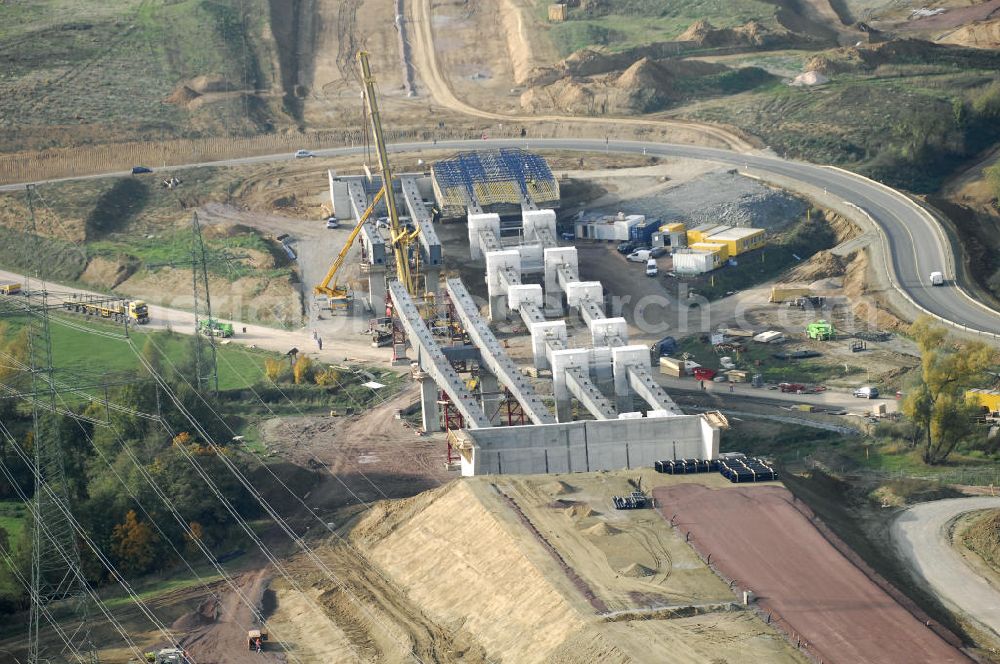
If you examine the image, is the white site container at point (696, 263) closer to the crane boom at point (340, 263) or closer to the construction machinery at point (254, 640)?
the crane boom at point (340, 263)

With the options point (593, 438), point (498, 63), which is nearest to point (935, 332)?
point (593, 438)

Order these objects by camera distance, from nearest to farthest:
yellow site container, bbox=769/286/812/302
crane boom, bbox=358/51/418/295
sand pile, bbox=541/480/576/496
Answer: sand pile, bbox=541/480/576/496, yellow site container, bbox=769/286/812/302, crane boom, bbox=358/51/418/295

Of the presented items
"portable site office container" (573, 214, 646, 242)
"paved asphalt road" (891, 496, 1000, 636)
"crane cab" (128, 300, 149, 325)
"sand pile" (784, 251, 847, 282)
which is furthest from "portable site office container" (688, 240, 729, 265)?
"paved asphalt road" (891, 496, 1000, 636)

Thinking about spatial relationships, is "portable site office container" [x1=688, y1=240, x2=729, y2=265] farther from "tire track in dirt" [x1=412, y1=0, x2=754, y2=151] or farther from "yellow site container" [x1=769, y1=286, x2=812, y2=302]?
"tire track in dirt" [x1=412, y1=0, x2=754, y2=151]

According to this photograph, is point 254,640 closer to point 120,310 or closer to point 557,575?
point 557,575

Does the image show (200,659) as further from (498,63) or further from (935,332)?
(498,63)

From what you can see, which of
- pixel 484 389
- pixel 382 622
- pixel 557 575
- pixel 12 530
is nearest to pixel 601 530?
pixel 557 575
